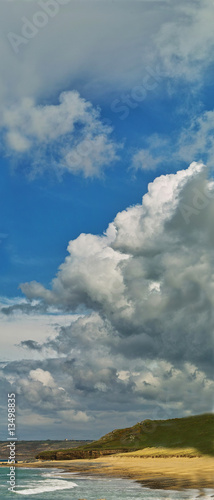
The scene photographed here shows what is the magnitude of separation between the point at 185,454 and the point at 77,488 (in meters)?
90.4

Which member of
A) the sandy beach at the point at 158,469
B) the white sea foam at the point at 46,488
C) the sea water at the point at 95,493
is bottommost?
the sandy beach at the point at 158,469

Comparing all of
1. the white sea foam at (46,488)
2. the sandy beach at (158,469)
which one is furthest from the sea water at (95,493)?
the sandy beach at (158,469)

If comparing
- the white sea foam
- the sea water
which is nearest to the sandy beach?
the sea water

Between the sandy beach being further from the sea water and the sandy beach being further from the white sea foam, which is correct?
the white sea foam

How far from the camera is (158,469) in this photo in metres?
115

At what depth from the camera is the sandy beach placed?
76.9m

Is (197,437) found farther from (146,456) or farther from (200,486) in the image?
(200,486)

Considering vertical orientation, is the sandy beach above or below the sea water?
below

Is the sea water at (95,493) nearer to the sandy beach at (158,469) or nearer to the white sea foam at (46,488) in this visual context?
the white sea foam at (46,488)

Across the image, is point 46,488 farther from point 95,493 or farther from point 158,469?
point 158,469

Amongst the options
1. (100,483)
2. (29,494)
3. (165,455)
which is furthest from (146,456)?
(29,494)

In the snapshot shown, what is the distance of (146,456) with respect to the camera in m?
173

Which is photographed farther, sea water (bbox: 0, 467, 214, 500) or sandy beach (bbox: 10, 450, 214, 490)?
sandy beach (bbox: 10, 450, 214, 490)

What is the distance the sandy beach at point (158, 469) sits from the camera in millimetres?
76938
